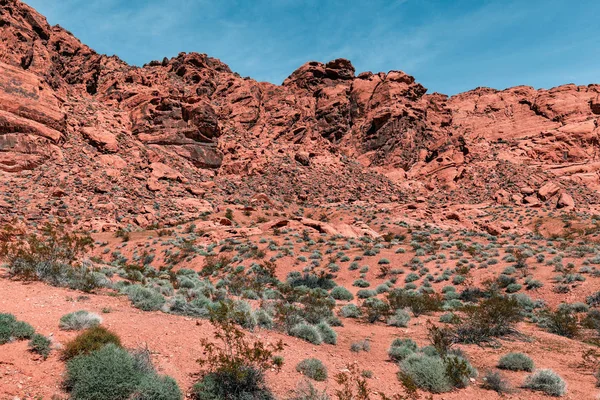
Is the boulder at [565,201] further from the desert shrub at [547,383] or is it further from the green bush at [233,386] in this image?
the green bush at [233,386]

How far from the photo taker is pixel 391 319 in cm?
1152

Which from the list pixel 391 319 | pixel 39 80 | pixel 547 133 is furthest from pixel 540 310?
pixel 547 133

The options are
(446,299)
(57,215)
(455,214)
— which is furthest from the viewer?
(455,214)

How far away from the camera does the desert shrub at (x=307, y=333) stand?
857cm

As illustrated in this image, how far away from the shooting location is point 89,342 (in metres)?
5.63

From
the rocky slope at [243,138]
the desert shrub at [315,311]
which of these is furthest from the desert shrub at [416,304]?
the rocky slope at [243,138]

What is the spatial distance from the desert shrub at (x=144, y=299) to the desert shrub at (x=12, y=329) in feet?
9.99

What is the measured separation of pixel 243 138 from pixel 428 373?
172ft

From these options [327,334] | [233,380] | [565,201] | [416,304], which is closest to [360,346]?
[327,334]

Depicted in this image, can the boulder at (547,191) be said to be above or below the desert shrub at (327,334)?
above

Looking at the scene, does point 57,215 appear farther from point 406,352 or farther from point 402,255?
point 406,352

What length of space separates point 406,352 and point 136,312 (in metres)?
6.66

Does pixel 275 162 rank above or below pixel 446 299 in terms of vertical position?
above

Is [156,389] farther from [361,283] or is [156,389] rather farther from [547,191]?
[547,191]
